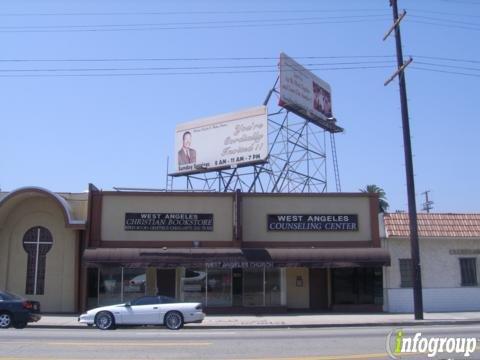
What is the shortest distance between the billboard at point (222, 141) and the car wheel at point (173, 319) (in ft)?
52.8

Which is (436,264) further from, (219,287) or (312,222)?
(219,287)

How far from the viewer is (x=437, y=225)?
2967cm

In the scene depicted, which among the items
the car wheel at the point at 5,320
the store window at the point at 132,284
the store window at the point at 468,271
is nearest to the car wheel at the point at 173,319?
the car wheel at the point at 5,320

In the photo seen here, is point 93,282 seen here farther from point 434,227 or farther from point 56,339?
point 434,227

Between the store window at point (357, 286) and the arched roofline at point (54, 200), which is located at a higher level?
the arched roofline at point (54, 200)

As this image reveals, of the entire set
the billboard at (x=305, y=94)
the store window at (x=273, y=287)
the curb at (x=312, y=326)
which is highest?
the billboard at (x=305, y=94)

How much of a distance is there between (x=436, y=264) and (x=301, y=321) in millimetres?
9273

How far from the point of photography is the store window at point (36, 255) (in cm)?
2914

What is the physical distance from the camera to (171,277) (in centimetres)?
2925

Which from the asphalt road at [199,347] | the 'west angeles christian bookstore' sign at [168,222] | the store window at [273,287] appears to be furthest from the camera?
the store window at [273,287]

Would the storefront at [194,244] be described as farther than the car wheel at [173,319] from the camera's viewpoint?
Yes

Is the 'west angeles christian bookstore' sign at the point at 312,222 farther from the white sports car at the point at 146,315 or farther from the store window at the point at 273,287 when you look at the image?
the white sports car at the point at 146,315

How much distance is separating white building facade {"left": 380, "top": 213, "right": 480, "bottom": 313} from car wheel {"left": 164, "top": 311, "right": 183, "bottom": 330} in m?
11.9

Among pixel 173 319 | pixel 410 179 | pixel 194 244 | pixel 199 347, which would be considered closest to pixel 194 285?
pixel 194 244
